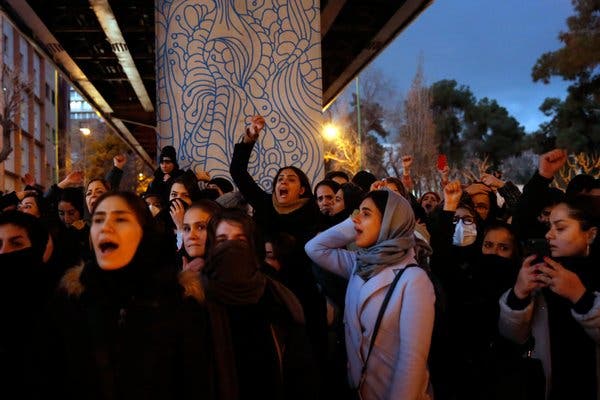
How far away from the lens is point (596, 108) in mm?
34406

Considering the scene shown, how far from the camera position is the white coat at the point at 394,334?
353 cm

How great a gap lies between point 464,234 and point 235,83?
482 cm

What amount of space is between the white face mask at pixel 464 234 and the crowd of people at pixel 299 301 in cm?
2

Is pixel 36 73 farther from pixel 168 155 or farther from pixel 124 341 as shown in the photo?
pixel 124 341

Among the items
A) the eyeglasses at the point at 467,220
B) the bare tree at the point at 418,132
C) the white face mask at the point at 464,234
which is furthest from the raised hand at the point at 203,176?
the bare tree at the point at 418,132

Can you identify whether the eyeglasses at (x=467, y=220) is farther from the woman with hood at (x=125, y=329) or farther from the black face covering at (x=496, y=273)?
the woman with hood at (x=125, y=329)

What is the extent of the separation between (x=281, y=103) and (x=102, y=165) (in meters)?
44.4

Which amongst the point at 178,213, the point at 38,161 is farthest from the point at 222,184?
the point at 38,161

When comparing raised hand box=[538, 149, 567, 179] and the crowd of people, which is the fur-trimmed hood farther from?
raised hand box=[538, 149, 567, 179]

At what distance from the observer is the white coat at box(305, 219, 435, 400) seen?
3529 mm

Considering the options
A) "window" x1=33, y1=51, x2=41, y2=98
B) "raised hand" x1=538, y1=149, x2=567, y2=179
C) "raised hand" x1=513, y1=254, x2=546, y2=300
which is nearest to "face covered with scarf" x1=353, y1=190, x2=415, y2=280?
"raised hand" x1=513, y1=254, x2=546, y2=300

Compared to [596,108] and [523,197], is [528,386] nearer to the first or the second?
[523,197]

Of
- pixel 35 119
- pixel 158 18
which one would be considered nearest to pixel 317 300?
pixel 158 18

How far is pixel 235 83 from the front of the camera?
904 cm
